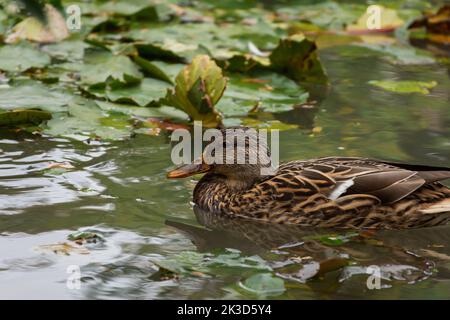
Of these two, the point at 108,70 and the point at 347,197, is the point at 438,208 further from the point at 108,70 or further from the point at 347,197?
the point at 108,70

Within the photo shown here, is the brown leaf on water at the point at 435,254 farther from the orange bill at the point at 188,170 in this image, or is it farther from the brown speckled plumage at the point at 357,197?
the orange bill at the point at 188,170

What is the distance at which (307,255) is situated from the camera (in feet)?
20.5

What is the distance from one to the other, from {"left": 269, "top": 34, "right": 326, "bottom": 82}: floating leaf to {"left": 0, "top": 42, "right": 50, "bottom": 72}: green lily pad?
2.50m

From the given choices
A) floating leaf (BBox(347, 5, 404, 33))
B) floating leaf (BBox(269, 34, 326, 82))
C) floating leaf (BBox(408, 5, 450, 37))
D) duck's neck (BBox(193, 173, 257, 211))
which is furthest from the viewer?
floating leaf (BBox(347, 5, 404, 33))

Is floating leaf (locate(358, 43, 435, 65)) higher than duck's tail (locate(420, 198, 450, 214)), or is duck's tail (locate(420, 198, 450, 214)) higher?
floating leaf (locate(358, 43, 435, 65))

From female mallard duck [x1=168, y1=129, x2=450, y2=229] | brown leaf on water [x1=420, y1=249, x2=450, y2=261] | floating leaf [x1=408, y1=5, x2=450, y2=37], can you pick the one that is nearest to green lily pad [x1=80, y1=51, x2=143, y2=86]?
female mallard duck [x1=168, y1=129, x2=450, y2=229]

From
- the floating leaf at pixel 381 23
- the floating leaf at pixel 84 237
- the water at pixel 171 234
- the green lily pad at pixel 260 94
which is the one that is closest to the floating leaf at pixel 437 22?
the floating leaf at pixel 381 23

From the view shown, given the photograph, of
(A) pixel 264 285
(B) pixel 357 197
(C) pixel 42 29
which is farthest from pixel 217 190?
(C) pixel 42 29

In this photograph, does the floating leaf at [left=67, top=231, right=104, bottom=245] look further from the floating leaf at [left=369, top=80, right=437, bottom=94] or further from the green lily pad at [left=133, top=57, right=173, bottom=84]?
the floating leaf at [left=369, top=80, right=437, bottom=94]

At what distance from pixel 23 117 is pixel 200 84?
1615mm

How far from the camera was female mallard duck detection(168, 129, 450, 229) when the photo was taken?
6949 millimetres

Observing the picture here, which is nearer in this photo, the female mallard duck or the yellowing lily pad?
the yellowing lily pad

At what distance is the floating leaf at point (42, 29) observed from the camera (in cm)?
1059
